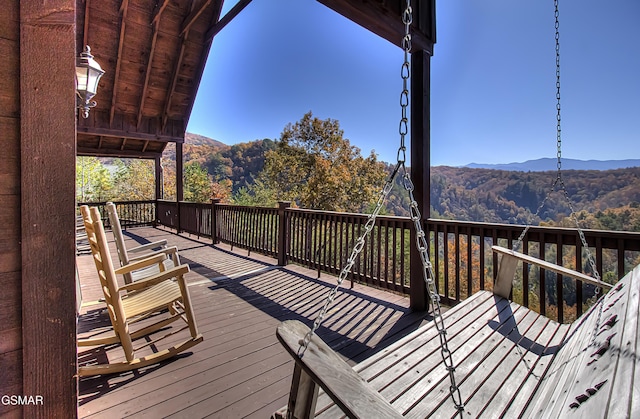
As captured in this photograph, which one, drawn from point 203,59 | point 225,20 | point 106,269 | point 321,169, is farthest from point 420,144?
point 321,169

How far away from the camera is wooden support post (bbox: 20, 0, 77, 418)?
0.77 metres

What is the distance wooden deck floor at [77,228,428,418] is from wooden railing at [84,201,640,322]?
0.32 meters

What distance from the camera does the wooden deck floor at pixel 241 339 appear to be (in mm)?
1655

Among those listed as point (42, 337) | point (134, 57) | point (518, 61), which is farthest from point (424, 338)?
point (518, 61)

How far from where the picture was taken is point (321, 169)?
18.0 m

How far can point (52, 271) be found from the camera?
80 cm

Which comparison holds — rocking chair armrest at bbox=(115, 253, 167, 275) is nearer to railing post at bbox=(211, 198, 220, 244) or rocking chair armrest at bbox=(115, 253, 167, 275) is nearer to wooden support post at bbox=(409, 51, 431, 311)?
wooden support post at bbox=(409, 51, 431, 311)

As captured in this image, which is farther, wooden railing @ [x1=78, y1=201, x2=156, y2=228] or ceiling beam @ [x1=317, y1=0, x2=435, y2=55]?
wooden railing @ [x1=78, y1=201, x2=156, y2=228]

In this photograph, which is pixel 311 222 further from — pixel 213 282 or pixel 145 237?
pixel 145 237

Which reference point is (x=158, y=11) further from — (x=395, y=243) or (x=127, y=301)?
(x=395, y=243)

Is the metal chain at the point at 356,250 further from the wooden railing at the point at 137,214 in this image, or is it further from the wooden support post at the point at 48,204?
the wooden railing at the point at 137,214

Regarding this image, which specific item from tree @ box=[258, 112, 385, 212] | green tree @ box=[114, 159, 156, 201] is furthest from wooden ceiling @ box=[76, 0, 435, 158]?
green tree @ box=[114, 159, 156, 201]

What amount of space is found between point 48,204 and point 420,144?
2.91 m

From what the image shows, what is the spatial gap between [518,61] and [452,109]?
38.6ft
